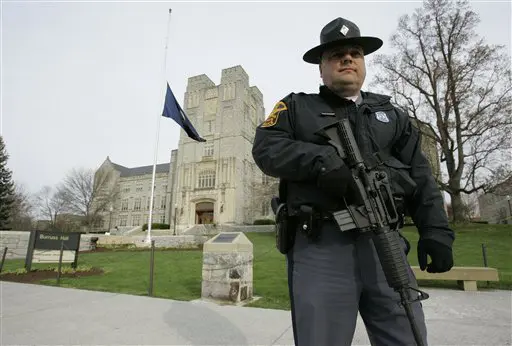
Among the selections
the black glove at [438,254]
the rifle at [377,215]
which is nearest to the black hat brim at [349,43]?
the rifle at [377,215]

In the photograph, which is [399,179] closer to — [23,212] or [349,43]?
[349,43]

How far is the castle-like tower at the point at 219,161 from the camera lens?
149 ft

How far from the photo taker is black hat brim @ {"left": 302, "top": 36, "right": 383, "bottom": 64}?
190 cm

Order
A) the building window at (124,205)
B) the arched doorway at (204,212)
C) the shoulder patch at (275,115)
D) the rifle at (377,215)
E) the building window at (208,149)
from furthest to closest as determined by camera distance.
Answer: the building window at (124,205), the building window at (208,149), the arched doorway at (204,212), the shoulder patch at (275,115), the rifle at (377,215)

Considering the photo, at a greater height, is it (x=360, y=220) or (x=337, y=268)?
(x=360, y=220)

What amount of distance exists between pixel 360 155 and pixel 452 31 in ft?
84.0

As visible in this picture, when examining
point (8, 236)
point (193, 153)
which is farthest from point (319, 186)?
point (193, 153)

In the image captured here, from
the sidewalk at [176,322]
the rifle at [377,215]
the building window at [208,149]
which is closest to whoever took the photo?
the rifle at [377,215]

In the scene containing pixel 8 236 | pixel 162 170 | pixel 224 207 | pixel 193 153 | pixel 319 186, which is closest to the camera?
pixel 319 186

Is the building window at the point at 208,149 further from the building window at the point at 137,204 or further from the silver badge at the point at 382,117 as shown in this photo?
the silver badge at the point at 382,117

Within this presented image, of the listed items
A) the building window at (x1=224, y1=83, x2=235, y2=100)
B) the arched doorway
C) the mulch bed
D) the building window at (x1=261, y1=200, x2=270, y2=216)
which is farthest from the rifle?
the building window at (x1=224, y1=83, x2=235, y2=100)

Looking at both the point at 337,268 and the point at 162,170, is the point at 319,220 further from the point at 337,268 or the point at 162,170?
the point at 162,170

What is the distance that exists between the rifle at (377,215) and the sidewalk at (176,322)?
2001 millimetres

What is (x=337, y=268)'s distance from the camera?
1.58 metres
